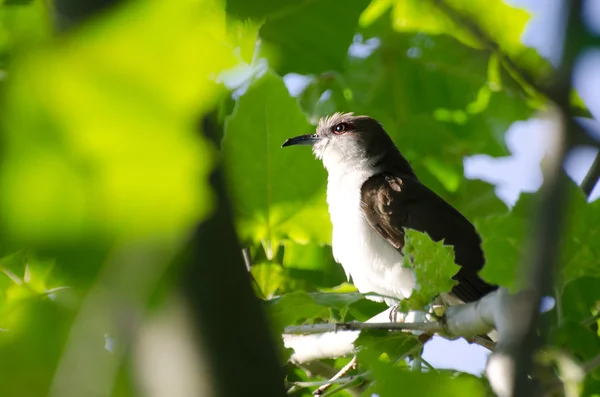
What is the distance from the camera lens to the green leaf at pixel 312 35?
2695 mm

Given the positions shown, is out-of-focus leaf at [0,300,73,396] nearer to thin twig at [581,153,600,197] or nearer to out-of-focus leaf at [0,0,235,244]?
out-of-focus leaf at [0,0,235,244]

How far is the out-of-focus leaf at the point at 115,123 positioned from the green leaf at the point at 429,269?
1610 millimetres

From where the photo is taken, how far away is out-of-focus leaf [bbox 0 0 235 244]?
0.46 metres

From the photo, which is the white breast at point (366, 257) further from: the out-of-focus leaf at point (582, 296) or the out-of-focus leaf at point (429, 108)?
the out-of-focus leaf at point (582, 296)

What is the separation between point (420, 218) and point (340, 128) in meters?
1.63

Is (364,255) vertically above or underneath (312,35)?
underneath

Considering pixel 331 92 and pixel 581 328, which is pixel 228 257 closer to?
pixel 581 328

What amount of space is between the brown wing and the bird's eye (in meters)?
1.28

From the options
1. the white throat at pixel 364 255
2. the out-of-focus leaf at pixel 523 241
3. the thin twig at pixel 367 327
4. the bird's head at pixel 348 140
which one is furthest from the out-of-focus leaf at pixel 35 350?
the bird's head at pixel 348 140

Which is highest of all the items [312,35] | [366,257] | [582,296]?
[312,35]

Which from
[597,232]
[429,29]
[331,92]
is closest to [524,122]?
[429,29]

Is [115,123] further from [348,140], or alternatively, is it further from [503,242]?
[348,140]

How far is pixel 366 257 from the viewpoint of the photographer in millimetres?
4434

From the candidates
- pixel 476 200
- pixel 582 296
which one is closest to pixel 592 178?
pixel 582 296
